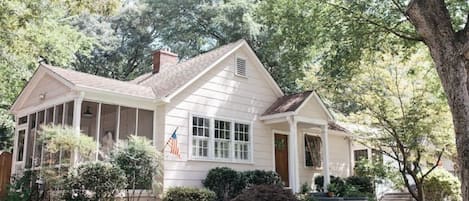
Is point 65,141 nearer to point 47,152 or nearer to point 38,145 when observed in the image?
point 47,152

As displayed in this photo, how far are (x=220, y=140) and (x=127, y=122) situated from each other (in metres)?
2.83

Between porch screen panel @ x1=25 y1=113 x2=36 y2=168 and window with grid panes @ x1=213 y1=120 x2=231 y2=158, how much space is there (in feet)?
17.6

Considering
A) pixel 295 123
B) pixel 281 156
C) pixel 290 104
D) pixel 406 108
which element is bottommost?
pixel 281 156

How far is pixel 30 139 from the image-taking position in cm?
1320

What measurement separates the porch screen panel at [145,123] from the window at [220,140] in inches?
49.5

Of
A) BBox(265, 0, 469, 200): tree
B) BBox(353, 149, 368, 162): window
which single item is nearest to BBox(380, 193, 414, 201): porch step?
BBox(353, 149, 368, 162): window

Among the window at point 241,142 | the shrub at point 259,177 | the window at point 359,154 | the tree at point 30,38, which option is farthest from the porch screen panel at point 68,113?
the window at point 359,154

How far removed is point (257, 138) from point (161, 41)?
1590 cm

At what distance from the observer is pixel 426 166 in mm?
20047

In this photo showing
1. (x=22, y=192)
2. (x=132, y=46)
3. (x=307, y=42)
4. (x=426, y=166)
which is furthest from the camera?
(x=132, y=46)

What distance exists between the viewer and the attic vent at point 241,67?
14.8m

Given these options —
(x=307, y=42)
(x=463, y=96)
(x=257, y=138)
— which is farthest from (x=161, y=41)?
(x=463, y=96)

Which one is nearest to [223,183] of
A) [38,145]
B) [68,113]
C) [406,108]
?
[68,113]

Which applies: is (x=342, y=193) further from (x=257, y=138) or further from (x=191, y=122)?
(x=191, y=122)
